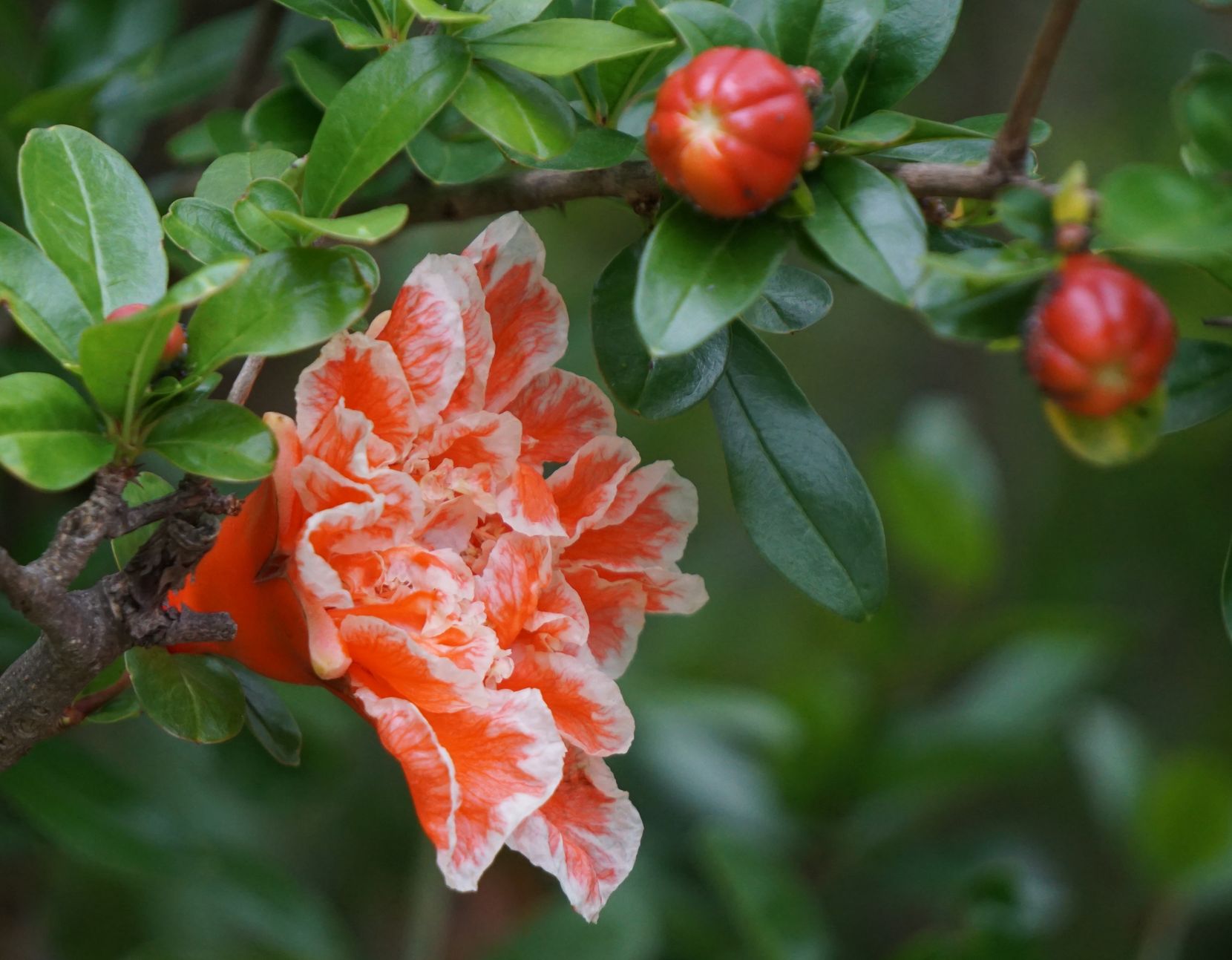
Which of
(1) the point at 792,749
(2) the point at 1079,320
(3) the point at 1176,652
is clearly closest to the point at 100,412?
(2) the point at 1079,320

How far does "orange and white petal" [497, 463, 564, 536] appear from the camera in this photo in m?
0.64

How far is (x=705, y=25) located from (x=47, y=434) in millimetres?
370

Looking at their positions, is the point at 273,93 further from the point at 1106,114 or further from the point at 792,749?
the point at 1106,114

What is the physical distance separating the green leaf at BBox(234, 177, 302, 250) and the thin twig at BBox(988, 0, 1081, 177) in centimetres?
34

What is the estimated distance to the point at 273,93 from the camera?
0.88 m

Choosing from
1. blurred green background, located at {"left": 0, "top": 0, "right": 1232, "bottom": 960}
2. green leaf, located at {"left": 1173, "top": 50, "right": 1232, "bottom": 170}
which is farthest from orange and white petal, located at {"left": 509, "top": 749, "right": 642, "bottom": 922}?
blurred green background, located at {"left": 0, "top": 0, "right": 1232, "bottom": 960}

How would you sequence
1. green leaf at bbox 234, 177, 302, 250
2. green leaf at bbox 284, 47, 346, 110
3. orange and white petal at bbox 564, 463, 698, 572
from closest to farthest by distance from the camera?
green leaf at bbox 234, 177, 302, 250 → orange and white petal at bbox 564, 463, 698, 572 → green leaf at bbox 284, 47, 346, 110

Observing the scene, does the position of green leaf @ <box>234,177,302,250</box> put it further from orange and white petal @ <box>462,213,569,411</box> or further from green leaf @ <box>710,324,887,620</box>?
green leaf @ <box>710,324,887,620</box>

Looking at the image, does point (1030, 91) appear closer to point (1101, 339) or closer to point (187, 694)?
point (1101, 339)

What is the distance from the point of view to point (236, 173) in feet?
2.25

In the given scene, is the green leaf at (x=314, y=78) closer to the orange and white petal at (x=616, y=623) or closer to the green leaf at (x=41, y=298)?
the green leaf at (x=41, y=298)

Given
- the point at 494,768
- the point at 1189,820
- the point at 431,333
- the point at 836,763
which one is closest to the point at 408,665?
the point at 494,768

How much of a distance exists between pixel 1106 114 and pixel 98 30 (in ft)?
6.79

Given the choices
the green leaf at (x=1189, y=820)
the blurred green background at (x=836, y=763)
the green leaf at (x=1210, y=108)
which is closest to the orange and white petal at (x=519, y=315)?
the green leaf at (x=1210, y=108)
